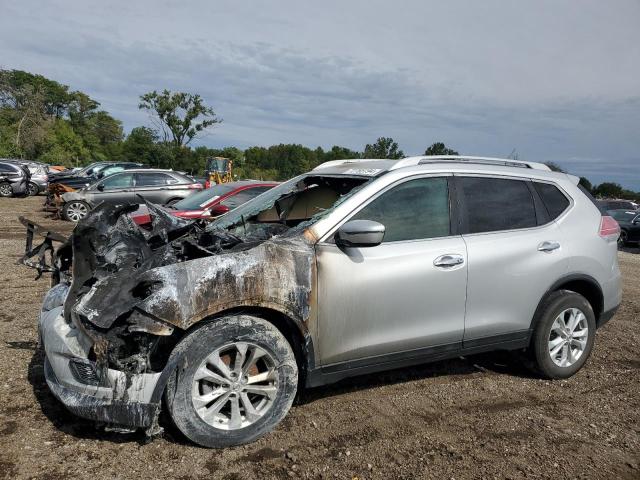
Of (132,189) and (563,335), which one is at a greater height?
(132,189)

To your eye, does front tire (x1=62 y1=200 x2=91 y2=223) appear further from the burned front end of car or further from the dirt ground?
the burned front end of car

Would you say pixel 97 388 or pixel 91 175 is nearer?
pixel 97 388

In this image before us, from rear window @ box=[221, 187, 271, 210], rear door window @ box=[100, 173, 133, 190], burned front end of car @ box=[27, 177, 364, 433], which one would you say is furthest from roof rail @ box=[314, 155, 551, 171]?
rear door window @ box=[100, 173, 133, 190]

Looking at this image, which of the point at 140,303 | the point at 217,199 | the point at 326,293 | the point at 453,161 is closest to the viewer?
the point at 140,303

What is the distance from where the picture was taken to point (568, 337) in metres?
4.41

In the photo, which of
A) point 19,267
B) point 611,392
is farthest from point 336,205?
point 19,267

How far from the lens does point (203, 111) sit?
2157 inches

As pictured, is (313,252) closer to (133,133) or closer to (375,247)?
(375,247)

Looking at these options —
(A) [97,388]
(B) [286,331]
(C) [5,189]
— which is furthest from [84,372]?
(C) [5,189]

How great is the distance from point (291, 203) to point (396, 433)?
2515mm

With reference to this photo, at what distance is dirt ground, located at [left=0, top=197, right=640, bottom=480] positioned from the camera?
3.00 m

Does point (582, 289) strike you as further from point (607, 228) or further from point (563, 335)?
point (607, 228)

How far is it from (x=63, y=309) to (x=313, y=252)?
1.68 m

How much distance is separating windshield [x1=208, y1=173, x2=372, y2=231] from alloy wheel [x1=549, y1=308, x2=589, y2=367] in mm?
2166
